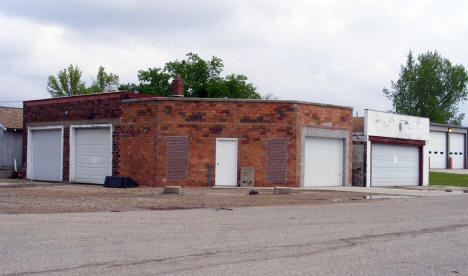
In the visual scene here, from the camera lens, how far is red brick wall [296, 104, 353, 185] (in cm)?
2358

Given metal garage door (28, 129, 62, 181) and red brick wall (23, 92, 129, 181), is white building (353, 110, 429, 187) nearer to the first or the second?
red brick wall (23, 92, 129, 181)

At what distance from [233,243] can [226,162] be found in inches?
563

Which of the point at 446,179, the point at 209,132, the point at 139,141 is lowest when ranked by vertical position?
the point at 446,179

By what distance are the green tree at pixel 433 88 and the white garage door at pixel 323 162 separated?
46.4 meters

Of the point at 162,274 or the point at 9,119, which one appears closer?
the point at 162,274

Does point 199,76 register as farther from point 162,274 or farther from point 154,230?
point 162,274

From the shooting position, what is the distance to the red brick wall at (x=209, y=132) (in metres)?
22.8

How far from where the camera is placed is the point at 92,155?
2539 cm

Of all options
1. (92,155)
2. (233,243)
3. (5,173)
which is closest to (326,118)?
(92,155)

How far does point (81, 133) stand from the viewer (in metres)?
26.1

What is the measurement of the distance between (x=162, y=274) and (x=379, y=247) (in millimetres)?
4119

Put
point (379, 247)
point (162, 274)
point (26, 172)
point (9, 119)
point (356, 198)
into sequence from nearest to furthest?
point (162, 274) → point (379, 247) → point (356, 198) → point (26, 172) → point (9, 119)

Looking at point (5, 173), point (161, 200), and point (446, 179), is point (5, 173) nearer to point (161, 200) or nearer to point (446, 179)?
point (161, 200)

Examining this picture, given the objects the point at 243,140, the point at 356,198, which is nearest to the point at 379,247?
the point at 356,198
